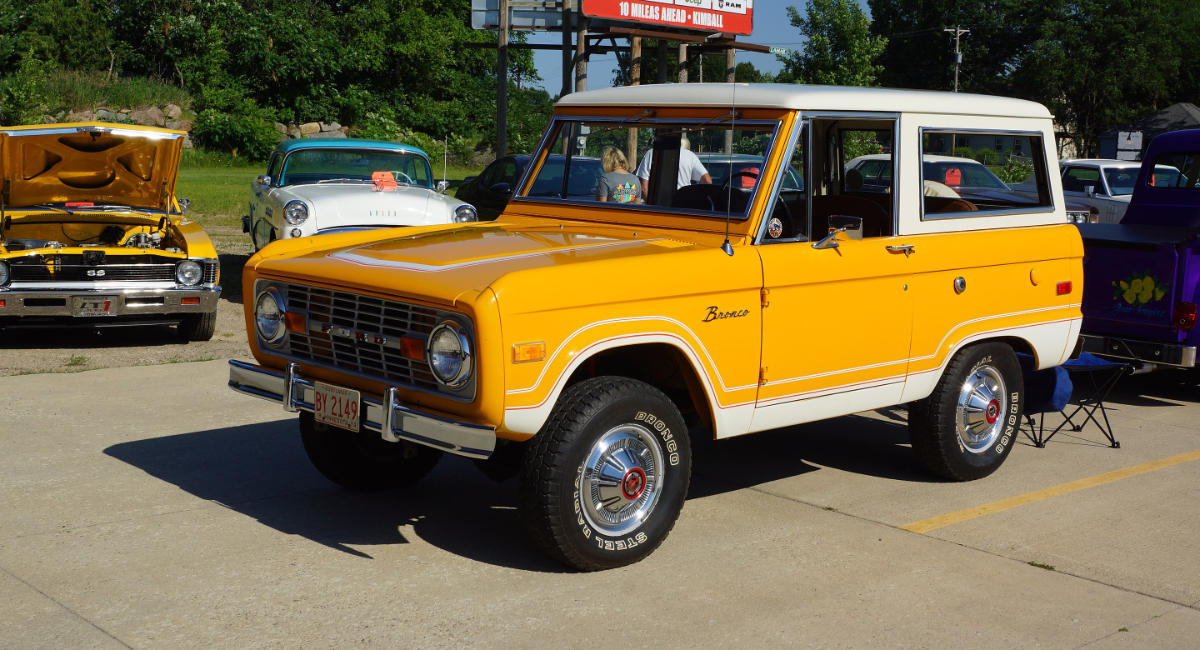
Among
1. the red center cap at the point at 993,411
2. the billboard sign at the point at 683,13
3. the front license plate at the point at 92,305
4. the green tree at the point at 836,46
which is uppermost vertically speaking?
the green tree at the point at 836,46

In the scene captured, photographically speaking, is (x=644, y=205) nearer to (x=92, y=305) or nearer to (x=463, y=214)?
(x=92, y=305)

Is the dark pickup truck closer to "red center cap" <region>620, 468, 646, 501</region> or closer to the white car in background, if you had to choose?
"red center cap" <region>620, 468, 646, 501</region>

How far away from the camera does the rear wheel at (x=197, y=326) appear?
396 inches

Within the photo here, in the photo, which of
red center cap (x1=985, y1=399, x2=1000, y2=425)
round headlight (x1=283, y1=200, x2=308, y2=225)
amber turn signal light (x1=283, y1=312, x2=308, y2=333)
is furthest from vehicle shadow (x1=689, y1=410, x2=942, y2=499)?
round headlight (x1=283, y1=200, x2=308, y2=225)

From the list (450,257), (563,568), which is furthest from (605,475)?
(450,257)

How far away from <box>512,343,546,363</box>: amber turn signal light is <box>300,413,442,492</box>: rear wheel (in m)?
1.56

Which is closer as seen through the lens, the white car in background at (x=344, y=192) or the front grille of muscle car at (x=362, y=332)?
the front grille of muscle car at (x=362, y=332)

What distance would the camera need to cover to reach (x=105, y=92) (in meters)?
36.6

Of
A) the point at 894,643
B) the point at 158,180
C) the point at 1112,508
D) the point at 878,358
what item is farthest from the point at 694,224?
the point at 158,180

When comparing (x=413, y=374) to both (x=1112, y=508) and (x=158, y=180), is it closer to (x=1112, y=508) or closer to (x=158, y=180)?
(x=1112, y=508)

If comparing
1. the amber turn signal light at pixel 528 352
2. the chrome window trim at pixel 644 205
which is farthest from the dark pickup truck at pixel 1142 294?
the amber turn signal light at pixel 528 352

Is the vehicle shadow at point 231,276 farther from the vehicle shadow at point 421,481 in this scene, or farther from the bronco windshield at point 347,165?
the vehicle shadow at point 421,481

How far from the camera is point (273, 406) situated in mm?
7848

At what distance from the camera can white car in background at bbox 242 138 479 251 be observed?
1116 centimetres
